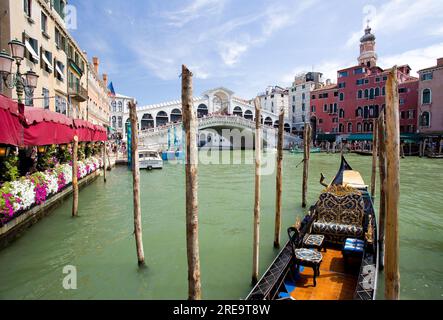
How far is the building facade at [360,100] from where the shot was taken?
30.6m

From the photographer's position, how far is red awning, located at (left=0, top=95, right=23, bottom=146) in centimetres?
423

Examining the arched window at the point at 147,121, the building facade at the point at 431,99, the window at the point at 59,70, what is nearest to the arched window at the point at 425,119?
the building facade at the point at 431,99

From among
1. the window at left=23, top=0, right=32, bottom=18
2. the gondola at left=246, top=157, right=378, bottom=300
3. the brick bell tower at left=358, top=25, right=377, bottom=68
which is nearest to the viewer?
the gondola at left=246, top=157, right=378, bottom=300

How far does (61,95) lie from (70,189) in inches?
293

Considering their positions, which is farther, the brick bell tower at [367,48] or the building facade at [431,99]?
the brick bell tower at [367,48]

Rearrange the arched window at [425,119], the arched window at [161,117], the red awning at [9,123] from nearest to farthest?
the red awning at [9,123] < the arched window at [425,119] < the arched window at [161,117]

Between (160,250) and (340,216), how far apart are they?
11.4 feet

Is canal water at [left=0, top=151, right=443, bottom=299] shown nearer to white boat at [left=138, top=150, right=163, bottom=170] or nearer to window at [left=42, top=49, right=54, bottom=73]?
window at [left=42, top=49, right=54, bottom=73]

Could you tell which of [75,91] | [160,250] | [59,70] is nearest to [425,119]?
[75,91]

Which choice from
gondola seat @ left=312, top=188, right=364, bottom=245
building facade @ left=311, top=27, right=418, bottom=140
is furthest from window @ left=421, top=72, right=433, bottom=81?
gondola seat @ left=312, top=188, right=364, bottom=245

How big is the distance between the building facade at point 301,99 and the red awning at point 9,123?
1624 inches

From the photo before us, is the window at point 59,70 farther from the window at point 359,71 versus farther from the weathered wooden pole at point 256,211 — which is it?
the window at point 359,71

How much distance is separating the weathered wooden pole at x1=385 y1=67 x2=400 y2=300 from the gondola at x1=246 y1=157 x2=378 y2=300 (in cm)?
65
